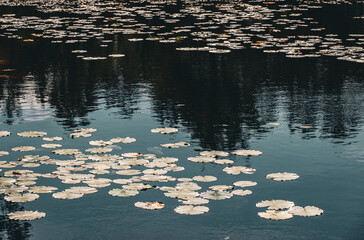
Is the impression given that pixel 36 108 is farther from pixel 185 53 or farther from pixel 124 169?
pixel 185 53

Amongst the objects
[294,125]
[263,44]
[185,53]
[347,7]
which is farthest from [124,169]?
[347,7]

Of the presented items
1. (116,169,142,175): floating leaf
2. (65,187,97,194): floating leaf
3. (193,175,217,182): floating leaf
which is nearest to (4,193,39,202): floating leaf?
(65,187,97,194): floating leaf

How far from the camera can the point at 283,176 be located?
8.17 metres

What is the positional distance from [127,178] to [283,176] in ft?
6.46

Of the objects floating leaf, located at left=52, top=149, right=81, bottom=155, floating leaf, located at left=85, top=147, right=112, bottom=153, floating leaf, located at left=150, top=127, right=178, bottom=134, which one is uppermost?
floating leaf, located at left=52, top=149, right=81, bottom=155

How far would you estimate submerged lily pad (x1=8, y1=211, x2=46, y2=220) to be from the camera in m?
7.00

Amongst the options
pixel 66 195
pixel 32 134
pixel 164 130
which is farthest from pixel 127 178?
pixel 32 134

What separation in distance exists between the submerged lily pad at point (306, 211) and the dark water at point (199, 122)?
0.06 metres

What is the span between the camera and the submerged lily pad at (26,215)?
276 inches

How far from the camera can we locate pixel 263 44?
723 inches

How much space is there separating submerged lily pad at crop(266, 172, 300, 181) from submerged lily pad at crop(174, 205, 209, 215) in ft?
4.37

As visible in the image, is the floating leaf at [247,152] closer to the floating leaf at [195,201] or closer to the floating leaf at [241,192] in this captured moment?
the floating leaf at [241,192]

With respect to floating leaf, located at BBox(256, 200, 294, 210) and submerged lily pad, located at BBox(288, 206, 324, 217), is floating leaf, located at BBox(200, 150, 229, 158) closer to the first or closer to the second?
floating leaf, located at BBox(256, 200, 294, 210)

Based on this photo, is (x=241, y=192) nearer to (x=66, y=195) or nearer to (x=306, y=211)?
(x=306, y=211)
